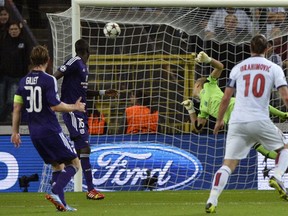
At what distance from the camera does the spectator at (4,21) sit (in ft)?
61.8

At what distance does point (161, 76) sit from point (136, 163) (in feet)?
5.17

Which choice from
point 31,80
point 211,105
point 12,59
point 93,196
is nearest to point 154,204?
point 93,196

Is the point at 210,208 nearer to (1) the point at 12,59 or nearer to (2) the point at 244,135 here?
(2) the point at 244,135

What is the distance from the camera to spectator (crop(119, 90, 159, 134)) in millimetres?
17062

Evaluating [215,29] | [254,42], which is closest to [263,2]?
[215,29]

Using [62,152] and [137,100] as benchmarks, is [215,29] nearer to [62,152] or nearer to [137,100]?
[137,100]

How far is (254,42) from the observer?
1131 centimetres

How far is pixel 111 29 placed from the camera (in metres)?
17.1

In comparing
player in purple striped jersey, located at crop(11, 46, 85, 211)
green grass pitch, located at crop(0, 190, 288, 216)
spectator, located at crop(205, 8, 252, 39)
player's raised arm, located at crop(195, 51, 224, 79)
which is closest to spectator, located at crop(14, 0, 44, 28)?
spectator, located at crop(205, 8, 252, 39)

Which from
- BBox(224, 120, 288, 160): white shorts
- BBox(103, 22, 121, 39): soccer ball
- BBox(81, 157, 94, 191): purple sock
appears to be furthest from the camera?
BBox(103, 22, 121, 39): soccer ball

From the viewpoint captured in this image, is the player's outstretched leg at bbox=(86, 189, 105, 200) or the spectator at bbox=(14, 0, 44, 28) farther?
the spectator at bbox=(14, 0, 44, 28)

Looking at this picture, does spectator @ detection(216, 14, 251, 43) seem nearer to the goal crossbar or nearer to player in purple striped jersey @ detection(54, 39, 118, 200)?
the goal crossbar

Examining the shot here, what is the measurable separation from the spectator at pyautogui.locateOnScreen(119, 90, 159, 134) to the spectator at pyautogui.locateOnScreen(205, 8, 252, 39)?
152 centimetres

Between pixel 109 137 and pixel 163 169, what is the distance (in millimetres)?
1034
